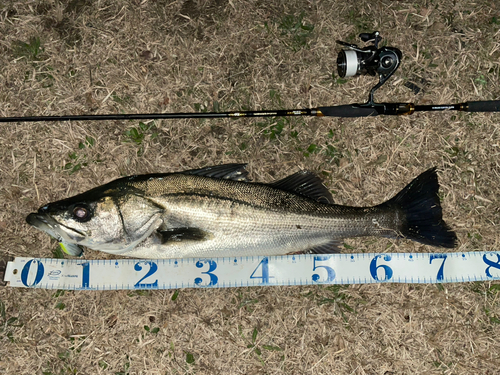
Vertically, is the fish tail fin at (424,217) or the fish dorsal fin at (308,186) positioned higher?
the fish dorsal fin at (308,186)

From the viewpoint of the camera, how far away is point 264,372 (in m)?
3.61

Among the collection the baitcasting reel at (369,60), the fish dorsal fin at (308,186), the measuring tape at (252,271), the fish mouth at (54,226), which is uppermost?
the baitcasting reel at (369,60)

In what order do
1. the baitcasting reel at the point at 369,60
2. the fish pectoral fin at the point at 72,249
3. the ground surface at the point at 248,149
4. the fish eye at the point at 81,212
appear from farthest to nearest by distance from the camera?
the ground surface at the point at 248,149
the fish pectoral fin at the point at 72,249
the baitcasting reel at the point at 369,60
the fish eye at the point at 81,212

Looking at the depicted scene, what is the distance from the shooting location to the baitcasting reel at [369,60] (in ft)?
11.1

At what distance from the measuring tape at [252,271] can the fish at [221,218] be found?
0.27 metres

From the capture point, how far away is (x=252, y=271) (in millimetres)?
3625

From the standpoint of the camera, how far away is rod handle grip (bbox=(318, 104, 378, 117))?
3527mm

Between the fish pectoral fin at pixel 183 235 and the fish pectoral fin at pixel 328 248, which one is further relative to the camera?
the fish pectoral fin at pixel 328 248

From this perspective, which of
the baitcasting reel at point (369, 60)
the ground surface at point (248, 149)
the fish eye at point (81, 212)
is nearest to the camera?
the fish eye at point (81, 212)

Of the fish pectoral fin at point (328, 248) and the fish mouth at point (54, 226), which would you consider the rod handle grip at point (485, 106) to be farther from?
the fish mouth at point (54, 226)

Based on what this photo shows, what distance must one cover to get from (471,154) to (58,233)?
426 centimetres

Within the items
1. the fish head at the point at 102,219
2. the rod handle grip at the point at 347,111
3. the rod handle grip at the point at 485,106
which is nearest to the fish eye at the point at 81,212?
the fish head at the point at 102,219

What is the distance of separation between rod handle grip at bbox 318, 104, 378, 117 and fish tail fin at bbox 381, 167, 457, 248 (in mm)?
898

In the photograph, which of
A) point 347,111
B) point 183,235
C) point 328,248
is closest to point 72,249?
point 183,235
